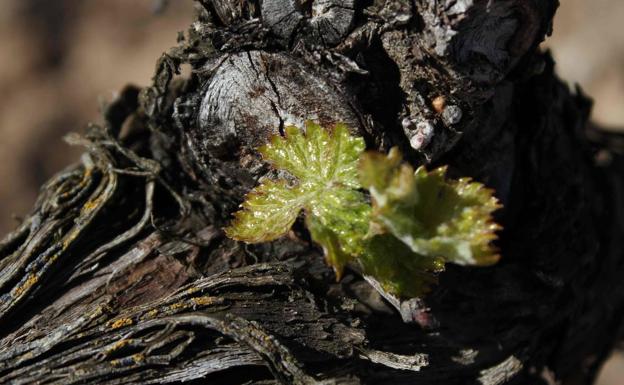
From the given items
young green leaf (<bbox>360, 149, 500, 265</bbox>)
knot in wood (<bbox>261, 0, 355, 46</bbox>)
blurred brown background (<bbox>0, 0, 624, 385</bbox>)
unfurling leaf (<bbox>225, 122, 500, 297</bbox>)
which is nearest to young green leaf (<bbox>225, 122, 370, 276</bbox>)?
unfurling leaf (<bbox>225, 122, 500, 297</bbox>)

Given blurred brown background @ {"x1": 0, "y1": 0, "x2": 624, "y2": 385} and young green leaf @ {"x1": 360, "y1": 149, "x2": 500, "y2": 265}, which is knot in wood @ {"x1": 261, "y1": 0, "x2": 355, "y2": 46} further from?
blurred brown background @ {"x1": 0, "y1": 0, "x2": 624, "y2": 385}

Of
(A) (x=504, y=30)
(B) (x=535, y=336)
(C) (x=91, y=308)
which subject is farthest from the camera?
(B) (x=535, y=336)

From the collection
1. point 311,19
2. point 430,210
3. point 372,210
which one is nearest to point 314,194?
point 372,210

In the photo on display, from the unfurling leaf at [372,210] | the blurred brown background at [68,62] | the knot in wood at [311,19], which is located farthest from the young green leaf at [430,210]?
the blurred brown background at [68,62]

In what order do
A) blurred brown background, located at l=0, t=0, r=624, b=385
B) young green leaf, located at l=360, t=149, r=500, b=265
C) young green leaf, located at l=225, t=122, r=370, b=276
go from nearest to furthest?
young green leaf, located at l=360, t=149, r=500, b=265, young green leaf, located at l=225, t=122, r=370, b=276, blurred brown background, located at l=0, t=0, r=624, b=385

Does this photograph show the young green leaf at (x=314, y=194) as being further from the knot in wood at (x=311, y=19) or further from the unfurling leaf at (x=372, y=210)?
the knot in wood at (x=311, y=19)

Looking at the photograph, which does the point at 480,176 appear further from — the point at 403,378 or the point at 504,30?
the point at 403,378

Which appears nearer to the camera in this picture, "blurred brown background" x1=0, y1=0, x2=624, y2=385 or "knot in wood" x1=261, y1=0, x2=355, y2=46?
"knot in wood" x1=261, y1=0, x2=355, y2=46

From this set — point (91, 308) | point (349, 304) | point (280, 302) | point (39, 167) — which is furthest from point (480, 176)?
point (39, 167)
